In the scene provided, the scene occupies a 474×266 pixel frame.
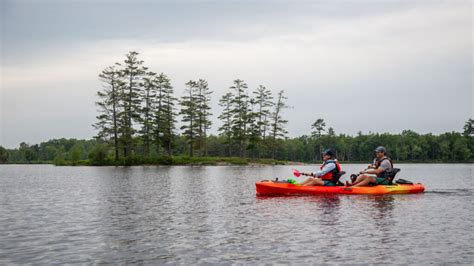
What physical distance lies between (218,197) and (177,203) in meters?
2.77

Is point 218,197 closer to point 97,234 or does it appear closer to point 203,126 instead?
point 97,234

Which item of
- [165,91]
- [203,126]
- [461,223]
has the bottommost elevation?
[461,223]

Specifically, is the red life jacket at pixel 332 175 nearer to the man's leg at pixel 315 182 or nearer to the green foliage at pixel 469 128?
the man's leg at pixel 315 182

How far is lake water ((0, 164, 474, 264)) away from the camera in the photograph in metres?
9.88

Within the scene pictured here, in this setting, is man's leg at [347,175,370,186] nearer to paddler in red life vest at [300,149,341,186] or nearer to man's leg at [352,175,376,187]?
man's leg at [352,175,376,187]

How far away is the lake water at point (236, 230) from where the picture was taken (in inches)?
389

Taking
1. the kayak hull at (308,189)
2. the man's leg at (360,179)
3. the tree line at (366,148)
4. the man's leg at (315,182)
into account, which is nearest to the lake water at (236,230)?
the kayak hull at (308,189)

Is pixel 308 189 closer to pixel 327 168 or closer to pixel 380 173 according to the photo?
pixel 327 168

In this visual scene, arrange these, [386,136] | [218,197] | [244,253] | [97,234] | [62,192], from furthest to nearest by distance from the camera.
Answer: [386,136] < [62,192] < [218,197] < [97,234] < [244,253]

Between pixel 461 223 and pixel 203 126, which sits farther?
pixel 203 126

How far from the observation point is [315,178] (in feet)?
74.2

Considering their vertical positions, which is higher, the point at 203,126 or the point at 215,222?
the point at 203,126

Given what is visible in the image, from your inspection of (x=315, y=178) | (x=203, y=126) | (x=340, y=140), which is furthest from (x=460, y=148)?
(x=315, y=178)

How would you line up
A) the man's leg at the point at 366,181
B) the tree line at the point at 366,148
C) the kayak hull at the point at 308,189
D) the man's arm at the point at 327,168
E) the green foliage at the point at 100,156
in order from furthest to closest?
the tree line at the point at 366,148
the green foliage at the point at 100,156
the man's leg at the point at 366,181
the man's arm at the point at 327,168
the kayak hull at the point at 308,189
